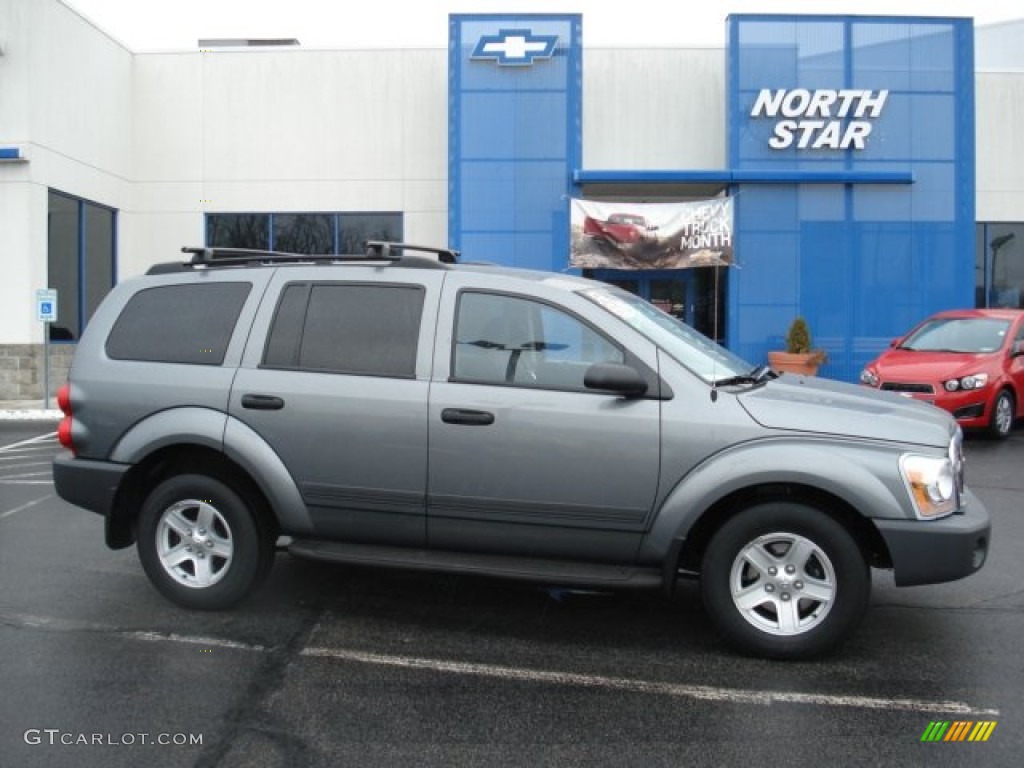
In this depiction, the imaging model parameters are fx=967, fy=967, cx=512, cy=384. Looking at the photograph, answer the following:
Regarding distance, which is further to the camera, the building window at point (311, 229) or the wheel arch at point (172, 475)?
the building window at point (311, 229)

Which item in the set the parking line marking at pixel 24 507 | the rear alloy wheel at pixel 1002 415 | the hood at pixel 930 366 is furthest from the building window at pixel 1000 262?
the parking line marking at pixel 24 507

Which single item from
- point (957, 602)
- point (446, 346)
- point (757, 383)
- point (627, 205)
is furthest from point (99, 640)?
point (627, 205)

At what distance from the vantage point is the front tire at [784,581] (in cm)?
431

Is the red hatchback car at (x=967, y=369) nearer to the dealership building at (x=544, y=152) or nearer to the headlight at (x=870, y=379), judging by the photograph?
the headlight at (x=870, y=379)

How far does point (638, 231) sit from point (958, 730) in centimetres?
1463

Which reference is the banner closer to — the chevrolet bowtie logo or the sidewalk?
the chevrolet bowtie logo

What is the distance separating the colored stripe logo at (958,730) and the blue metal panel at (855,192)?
14493 millimetres

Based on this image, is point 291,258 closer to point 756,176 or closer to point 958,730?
point 958,730

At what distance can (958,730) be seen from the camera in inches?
147

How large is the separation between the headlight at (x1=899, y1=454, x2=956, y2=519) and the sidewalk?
14.0 metres

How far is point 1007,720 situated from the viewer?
380 centimetres

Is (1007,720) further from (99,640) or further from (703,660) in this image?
(99,640)

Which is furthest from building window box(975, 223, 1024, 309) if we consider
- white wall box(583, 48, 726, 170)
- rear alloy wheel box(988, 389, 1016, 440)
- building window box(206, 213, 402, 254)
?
building window box(206, 213, 402, 254)

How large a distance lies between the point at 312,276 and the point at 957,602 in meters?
4.00
